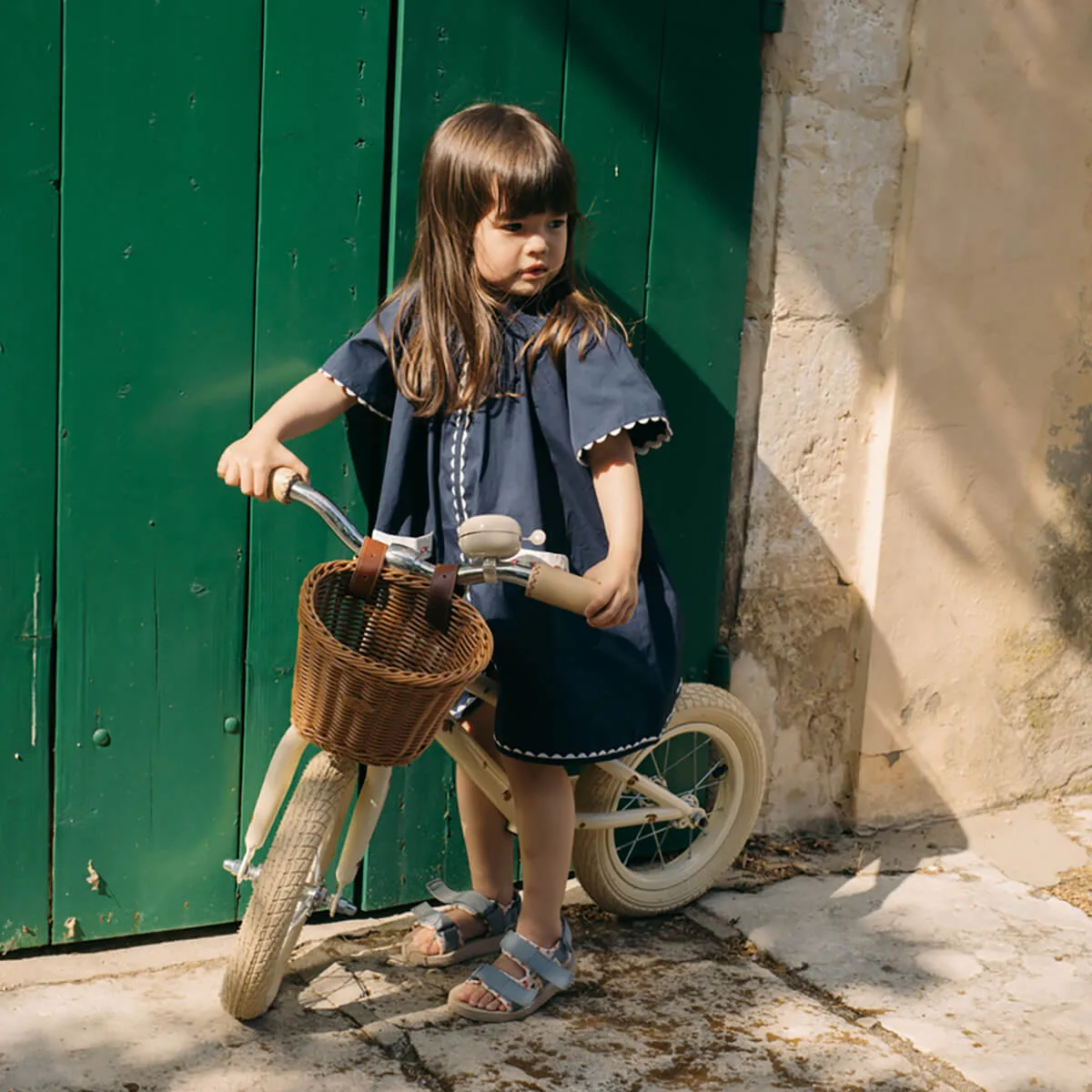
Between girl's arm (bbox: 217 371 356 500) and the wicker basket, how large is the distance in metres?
0.19

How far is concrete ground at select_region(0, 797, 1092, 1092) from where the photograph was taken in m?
2.48

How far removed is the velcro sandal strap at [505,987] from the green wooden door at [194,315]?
43 cm

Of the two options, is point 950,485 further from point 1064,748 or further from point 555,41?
point 555,41

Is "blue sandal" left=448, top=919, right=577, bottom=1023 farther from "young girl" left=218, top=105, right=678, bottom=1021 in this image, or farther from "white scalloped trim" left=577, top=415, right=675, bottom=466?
"white scalloped trim" left=577, top=415, right=675, bottom=466

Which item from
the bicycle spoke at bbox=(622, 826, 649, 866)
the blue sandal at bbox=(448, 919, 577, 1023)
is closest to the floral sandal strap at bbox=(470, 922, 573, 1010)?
the blue sandal at bbox=(448, 919, 577, 1023)

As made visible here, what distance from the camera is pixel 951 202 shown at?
336 cm

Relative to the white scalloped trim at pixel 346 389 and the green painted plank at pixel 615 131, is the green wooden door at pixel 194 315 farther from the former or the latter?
the white scalloped trim at pixel 346 389

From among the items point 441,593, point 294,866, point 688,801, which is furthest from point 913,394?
point 294,866

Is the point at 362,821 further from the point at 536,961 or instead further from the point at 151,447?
the point at 151,447

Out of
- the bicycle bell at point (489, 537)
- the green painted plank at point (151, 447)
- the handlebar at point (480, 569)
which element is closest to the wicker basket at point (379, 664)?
the handlebar at point (480, 569)

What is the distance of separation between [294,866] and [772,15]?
6.58 ft

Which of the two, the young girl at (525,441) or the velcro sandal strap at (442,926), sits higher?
the young girl at (525,441)

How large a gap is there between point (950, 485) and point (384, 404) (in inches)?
59.5

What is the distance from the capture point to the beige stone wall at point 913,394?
128 inches
